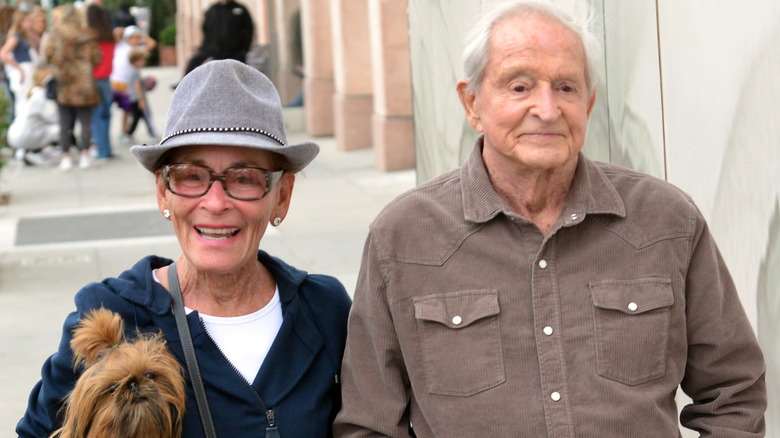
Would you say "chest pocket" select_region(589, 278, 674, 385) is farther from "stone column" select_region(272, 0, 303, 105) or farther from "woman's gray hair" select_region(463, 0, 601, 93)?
"stone column" select_region(272, 0, 303, 105)

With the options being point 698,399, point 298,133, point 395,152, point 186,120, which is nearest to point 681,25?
point 698,399

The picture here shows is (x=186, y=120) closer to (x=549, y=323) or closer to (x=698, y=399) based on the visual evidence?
(x=549, y=323)

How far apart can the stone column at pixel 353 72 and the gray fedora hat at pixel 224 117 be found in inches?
507

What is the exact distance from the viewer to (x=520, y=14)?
9.05 feet

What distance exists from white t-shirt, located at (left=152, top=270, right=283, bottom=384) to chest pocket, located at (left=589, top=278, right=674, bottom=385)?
2.61 ft

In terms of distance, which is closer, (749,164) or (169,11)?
(749,164)

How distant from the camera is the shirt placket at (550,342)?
8.71ft

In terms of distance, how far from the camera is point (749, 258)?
387cm

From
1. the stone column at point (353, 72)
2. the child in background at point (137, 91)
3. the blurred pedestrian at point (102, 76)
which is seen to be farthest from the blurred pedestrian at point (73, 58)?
the stone column at point (353, 72)

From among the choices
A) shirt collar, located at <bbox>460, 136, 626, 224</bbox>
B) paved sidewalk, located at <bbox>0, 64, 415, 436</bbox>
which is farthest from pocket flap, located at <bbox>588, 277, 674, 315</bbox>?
paved sidewalk, located at <bbox>0, 64, 415, 436</bbox>

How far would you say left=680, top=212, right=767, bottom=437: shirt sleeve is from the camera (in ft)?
8.93

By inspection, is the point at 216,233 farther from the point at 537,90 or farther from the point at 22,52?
the point at 22,52

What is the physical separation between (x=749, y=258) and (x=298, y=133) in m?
15.2

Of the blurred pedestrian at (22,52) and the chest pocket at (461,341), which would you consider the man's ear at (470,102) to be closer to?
the chest pocket at (461,341)
